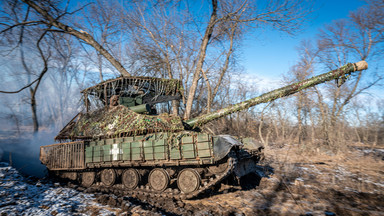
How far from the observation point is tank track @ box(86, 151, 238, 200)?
19.1 ft

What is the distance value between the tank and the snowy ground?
1390mm

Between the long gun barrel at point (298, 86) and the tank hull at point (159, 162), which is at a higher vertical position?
the long gun barrel at point (298, 86)

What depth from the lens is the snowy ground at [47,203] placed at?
4754 mm

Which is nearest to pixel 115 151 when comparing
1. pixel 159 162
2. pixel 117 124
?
pixel 117 124

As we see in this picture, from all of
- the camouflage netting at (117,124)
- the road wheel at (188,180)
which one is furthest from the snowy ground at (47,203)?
the camouflage netting at (117,124)

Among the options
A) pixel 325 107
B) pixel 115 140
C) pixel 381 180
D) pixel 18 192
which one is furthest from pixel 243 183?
pixel 325 107

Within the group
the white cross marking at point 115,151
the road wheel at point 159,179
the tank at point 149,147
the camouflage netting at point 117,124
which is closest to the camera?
the tank at point 149,147

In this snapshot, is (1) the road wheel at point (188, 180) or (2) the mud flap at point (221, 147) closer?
(2) the mud flap at point (221, 147)

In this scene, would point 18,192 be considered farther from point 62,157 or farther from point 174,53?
point 174,53

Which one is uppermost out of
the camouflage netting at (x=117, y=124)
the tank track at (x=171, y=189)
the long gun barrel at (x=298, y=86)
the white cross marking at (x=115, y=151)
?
the long gun barrel at (x=298, y=86)

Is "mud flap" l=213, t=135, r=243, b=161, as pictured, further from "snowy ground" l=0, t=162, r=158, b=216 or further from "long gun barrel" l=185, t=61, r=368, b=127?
"snowy ground" l=0, t=162, r=158, b=216

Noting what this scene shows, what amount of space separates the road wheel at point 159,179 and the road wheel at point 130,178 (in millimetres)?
541

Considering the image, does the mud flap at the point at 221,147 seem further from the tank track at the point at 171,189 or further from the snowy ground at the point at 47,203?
the snowy ground at the point at 47,203

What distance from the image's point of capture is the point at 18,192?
620cm
